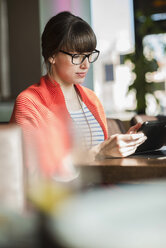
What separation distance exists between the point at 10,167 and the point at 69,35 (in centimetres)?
103

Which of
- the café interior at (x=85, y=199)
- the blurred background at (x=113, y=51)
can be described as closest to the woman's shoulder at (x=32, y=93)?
the café interior at (x=85, y=199)

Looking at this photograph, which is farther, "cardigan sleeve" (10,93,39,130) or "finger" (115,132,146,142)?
"cardigan sleeve" (10,93,39,130)

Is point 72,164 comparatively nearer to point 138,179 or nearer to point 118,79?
point 138,179

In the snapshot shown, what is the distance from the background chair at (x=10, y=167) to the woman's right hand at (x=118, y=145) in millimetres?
465

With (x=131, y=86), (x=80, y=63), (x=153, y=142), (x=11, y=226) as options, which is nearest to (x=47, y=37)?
(x=80, y=63)

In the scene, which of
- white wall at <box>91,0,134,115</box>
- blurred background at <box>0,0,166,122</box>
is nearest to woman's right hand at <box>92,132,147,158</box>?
blurred background at <box>0,0,166,122</box>

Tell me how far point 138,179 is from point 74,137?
0.30 metres

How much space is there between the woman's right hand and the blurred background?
6.69 feet

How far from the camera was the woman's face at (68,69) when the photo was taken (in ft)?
5.82

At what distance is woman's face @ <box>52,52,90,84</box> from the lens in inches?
69.8

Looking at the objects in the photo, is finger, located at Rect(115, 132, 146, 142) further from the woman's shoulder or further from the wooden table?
the woman's shoulder

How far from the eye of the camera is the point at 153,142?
1498 millimetres

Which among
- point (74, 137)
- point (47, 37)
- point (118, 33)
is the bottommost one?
point (74, 137)

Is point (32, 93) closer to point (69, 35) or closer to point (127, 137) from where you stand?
point (69, 35)
